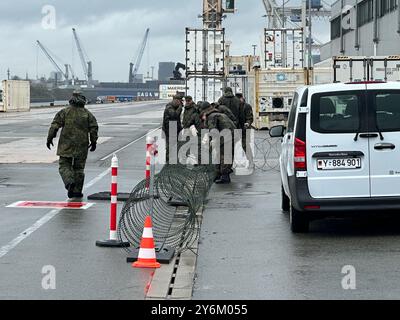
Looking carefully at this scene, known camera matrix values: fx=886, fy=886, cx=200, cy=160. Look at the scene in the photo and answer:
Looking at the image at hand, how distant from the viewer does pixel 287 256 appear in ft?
33.0

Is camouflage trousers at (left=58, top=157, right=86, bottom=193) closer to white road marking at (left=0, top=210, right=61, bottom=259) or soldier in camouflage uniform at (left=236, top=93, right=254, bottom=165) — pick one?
white road marking at (left=0, top=210, right=61, bottom=259)

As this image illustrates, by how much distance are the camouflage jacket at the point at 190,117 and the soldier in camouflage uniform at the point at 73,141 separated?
478 centimetres

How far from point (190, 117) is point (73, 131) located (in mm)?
5093

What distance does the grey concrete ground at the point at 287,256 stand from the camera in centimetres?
823

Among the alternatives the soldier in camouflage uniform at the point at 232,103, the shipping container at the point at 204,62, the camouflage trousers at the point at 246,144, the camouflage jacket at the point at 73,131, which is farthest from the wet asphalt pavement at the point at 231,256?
the shipping container at the point at 204,62

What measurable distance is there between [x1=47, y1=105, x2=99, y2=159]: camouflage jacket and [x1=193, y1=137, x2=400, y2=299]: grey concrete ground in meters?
2.68

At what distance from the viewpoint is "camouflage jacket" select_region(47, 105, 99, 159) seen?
51.1 ft

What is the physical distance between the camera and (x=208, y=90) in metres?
37.5

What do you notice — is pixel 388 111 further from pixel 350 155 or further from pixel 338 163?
pixel 338 163

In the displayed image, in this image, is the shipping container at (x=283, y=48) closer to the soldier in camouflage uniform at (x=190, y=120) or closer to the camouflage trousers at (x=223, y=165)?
the soldier in camouflage uniform at (x=190, y=120)

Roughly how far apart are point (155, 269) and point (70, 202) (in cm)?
608

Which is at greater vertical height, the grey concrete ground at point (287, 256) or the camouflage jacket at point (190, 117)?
the camouflage jacket at point (190, 117)

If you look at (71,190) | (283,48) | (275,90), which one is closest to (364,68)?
(275,90)
